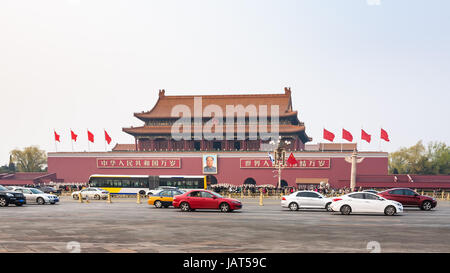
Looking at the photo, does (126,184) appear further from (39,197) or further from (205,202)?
(205,202)

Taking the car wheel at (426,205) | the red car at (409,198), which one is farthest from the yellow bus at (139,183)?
the car wheel at (426,205)

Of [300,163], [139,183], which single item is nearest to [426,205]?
[139,183]

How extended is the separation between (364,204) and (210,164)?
1593 inches

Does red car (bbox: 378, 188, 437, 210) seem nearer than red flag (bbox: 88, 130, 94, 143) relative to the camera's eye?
Yes

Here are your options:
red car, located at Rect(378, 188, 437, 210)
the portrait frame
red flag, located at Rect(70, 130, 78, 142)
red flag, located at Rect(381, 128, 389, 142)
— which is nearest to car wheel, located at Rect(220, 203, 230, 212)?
red car, located at Rect(378, 188, 437, 210)

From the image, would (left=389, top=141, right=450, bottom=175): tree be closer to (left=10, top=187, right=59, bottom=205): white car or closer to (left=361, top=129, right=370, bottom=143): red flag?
(left=361, top=129, right=370, bottom=143): red flag

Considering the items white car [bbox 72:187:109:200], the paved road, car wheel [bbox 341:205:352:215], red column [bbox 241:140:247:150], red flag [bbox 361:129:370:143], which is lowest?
white car [bbox 72:187:109:200]

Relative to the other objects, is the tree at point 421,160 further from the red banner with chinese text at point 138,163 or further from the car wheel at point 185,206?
the car wheel at point 185,206

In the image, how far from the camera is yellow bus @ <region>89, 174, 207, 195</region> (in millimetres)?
48156

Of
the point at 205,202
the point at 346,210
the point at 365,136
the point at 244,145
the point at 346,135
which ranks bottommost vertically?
the point at 346,210

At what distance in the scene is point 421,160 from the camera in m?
73.1

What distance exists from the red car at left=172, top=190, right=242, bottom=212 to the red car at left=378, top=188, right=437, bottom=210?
29.1ft

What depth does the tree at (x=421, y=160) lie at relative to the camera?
71375 millimetres

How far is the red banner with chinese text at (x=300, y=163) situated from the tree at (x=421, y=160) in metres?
21.0
